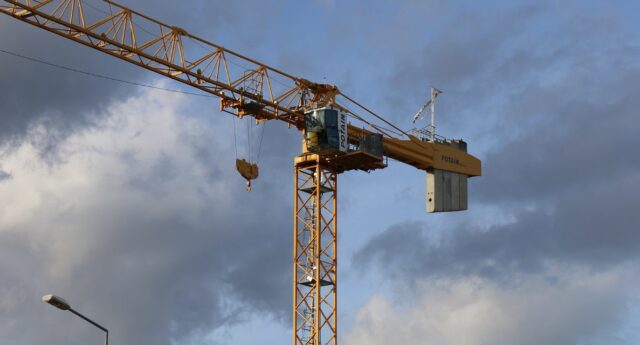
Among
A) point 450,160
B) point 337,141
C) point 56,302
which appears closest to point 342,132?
point 337,141

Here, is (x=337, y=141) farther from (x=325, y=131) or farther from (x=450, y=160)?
(x=450, y=160)

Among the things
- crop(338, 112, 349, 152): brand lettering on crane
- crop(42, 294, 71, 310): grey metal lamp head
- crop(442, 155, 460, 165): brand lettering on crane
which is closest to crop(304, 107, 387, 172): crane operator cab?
crop(338, 112, 349, 152): brand lettering on crane

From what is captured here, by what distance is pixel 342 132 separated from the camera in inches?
4626

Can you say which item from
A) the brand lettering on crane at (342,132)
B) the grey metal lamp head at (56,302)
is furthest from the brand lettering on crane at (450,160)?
the grey metal lamp head at (56,302)

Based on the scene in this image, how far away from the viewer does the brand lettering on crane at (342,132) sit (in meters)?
117

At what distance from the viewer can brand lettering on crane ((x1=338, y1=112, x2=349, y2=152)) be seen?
384ft

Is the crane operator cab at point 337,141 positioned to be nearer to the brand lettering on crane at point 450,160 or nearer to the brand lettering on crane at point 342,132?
the brand lettering on crane at point 342,132

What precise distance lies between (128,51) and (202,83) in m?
8.26

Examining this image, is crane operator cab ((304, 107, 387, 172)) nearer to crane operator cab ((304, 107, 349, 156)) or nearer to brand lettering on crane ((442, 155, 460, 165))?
crane operator cab ((304, 107, 349, 156))

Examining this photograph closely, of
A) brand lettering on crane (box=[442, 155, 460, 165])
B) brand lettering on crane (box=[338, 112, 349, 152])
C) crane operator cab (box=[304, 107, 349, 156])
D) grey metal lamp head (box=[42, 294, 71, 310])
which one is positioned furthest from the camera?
brand lettering on crane (box=[442, 155, 460, 165])

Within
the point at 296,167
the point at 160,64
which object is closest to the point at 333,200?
the point at 296,167

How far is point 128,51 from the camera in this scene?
4227 inches

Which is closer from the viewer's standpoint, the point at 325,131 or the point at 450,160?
the point at 325,131

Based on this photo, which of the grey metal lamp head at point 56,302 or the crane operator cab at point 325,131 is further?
the crane operator cab at point 325,131
